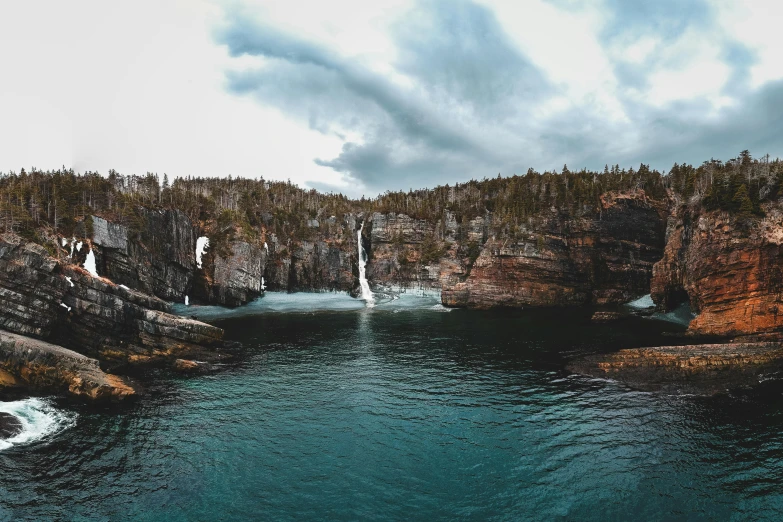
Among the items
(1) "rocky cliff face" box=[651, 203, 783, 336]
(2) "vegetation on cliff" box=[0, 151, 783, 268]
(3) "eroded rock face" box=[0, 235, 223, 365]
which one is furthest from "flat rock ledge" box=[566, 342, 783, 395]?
(3) "eroded rock face" box=[0, 235, 223, 365]

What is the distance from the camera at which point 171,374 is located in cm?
4850

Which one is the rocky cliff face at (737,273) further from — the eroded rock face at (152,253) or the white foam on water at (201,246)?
the white foam on water at (201,246)

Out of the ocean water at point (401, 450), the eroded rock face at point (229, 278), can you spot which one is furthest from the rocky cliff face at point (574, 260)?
the ocean water at point (401, 450)

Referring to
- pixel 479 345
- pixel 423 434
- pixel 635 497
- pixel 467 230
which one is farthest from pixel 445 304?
pixel 635 497

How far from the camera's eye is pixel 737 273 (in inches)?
2478

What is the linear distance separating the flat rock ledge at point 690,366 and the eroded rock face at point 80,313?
164ft

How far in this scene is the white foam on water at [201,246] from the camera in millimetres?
109562

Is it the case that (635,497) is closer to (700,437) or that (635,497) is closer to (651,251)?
(700,437)

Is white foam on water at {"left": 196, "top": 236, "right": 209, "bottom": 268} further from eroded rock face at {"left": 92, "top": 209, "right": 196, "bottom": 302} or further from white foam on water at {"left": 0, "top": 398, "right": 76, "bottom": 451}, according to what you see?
white foam on water at {"left": 0, "top": 398, "right": 76, "bottom": 451}

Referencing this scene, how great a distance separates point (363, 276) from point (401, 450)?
109 metres

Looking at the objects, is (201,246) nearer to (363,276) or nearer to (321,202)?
(363,276)

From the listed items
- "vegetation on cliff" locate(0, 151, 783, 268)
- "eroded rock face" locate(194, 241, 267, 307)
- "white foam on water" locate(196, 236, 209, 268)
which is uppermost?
"vegetation on cliff" locate(0, 151, 783, 268)

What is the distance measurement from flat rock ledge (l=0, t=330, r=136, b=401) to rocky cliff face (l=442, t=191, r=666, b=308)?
79.8 metres

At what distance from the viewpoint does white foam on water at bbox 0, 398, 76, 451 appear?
105 feet
